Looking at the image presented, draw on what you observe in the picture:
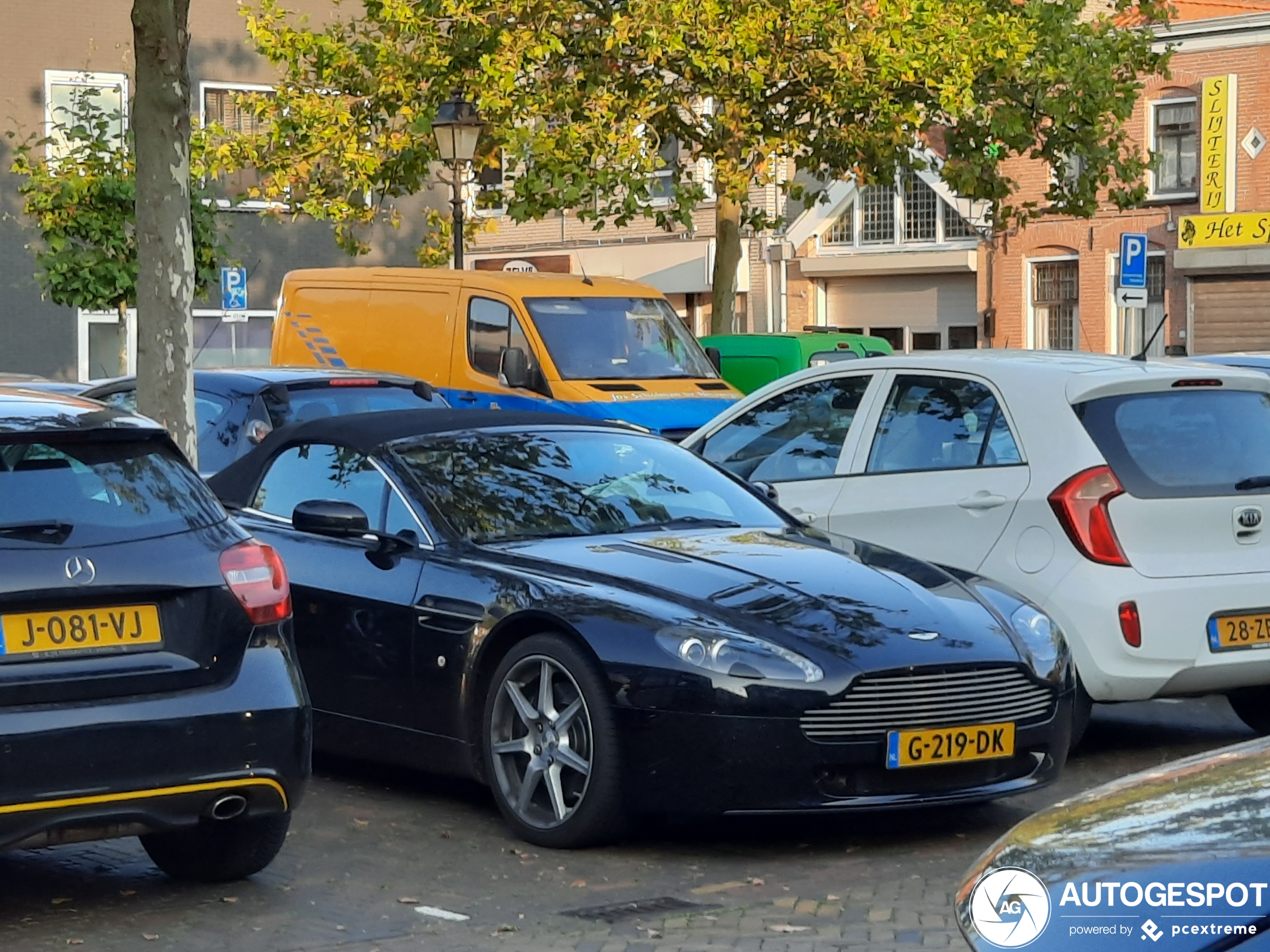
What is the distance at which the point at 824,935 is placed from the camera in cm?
609

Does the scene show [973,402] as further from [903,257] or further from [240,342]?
[903,257]

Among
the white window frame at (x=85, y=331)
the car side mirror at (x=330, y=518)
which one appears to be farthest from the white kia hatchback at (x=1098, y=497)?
the white window frame at (x=85, y=331)

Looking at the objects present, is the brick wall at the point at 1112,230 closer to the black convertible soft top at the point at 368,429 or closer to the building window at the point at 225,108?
the building window at the point at 225,108

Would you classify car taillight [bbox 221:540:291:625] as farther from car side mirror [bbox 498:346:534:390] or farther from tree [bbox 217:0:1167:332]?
tree [bbox 217:0:1167:332]

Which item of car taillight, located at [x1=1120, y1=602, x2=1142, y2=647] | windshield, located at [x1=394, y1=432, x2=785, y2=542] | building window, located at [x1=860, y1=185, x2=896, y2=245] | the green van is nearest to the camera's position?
windshield, located at [x1=394, y1=432, x2=785, y2=542]

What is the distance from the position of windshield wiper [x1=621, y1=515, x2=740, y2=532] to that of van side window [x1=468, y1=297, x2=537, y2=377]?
30.8 ft

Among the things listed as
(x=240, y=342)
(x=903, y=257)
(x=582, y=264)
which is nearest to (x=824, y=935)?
(x=240, y=342)

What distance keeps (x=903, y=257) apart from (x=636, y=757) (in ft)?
120

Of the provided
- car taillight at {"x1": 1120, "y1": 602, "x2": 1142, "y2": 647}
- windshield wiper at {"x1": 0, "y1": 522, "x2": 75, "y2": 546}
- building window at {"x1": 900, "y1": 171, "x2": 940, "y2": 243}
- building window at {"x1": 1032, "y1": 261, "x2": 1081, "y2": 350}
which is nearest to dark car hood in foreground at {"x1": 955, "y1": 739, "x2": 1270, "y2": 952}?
windshield wiper at {"x1": 0, "y1": 522, "x2": 75, "y2": 546}

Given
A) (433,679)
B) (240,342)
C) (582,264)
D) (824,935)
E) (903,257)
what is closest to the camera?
(824,935)

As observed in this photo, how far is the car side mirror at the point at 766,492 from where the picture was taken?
8859 millimetres

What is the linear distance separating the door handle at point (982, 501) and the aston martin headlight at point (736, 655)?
7.36 feet

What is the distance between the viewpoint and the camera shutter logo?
292 cm

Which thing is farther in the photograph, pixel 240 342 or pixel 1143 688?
pixel 240 342
